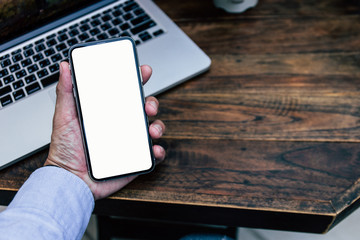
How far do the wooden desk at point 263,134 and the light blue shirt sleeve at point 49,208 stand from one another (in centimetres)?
4

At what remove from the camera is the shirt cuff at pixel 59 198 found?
1.47 feet

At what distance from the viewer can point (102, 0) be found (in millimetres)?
607

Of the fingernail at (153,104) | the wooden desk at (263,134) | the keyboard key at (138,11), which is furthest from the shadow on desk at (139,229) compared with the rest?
the keyboard key at (138,11)

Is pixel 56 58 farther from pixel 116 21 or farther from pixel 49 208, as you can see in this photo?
pixel 49 208

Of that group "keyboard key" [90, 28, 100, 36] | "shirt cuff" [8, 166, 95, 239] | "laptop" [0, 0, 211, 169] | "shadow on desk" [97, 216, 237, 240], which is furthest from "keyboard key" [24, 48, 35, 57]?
"shadow on desk" [97, 216, 237, 240]

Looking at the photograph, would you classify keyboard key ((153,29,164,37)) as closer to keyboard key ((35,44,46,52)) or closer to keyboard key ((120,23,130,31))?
Answer: keyboard key ((120,23,130,31))

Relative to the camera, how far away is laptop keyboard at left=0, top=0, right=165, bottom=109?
0.54 metres

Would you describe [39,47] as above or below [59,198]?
above

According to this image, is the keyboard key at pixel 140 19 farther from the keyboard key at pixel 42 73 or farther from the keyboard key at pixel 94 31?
the keyboard key at pixel 42 73

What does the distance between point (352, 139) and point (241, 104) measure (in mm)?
170

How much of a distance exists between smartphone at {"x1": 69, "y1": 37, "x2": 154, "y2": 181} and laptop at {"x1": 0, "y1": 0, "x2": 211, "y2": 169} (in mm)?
67

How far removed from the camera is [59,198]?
46 cm

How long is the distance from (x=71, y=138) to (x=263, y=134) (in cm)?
29

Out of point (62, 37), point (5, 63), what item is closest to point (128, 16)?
point (62, 37)
